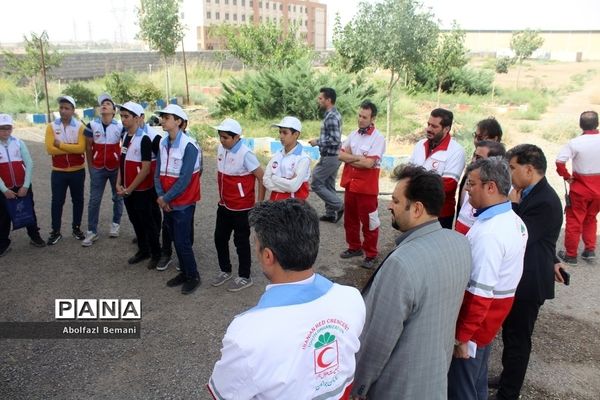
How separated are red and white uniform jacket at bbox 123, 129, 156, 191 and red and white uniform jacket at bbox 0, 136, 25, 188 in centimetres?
139

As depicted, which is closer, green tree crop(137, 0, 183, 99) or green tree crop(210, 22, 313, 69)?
green tree crop(137, 0, 183, 99)

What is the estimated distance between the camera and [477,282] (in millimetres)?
2334

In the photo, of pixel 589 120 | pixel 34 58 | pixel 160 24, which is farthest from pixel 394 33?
pixel 34 58

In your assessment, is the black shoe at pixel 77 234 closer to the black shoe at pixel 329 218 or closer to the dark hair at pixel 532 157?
the black shoe at pixel 329 218

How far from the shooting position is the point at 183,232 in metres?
4.67

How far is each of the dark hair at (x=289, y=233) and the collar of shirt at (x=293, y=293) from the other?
6 cm

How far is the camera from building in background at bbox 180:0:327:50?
69062 millimetres

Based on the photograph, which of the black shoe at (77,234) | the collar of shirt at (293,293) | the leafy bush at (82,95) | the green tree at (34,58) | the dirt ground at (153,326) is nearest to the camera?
the collar of shirt at (293,293)

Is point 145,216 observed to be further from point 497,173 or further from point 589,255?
point 589,255

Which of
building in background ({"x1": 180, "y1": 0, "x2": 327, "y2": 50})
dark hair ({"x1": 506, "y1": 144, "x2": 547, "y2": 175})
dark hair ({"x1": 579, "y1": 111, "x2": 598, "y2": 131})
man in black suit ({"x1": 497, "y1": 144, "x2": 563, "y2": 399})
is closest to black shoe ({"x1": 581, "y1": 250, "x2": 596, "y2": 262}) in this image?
dark hair ({"x1": 579, "y1": 111, "x2": 598, "y2": 131})

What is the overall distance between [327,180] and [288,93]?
8.91m

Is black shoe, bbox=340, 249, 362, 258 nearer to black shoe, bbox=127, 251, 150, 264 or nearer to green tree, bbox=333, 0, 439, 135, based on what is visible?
black shoe, bbox=127, 251, 150, 264

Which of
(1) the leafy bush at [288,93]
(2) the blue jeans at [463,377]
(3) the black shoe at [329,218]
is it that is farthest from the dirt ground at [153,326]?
(1) the leafy bush at [288,93]

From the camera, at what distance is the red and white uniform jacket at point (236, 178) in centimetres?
457
